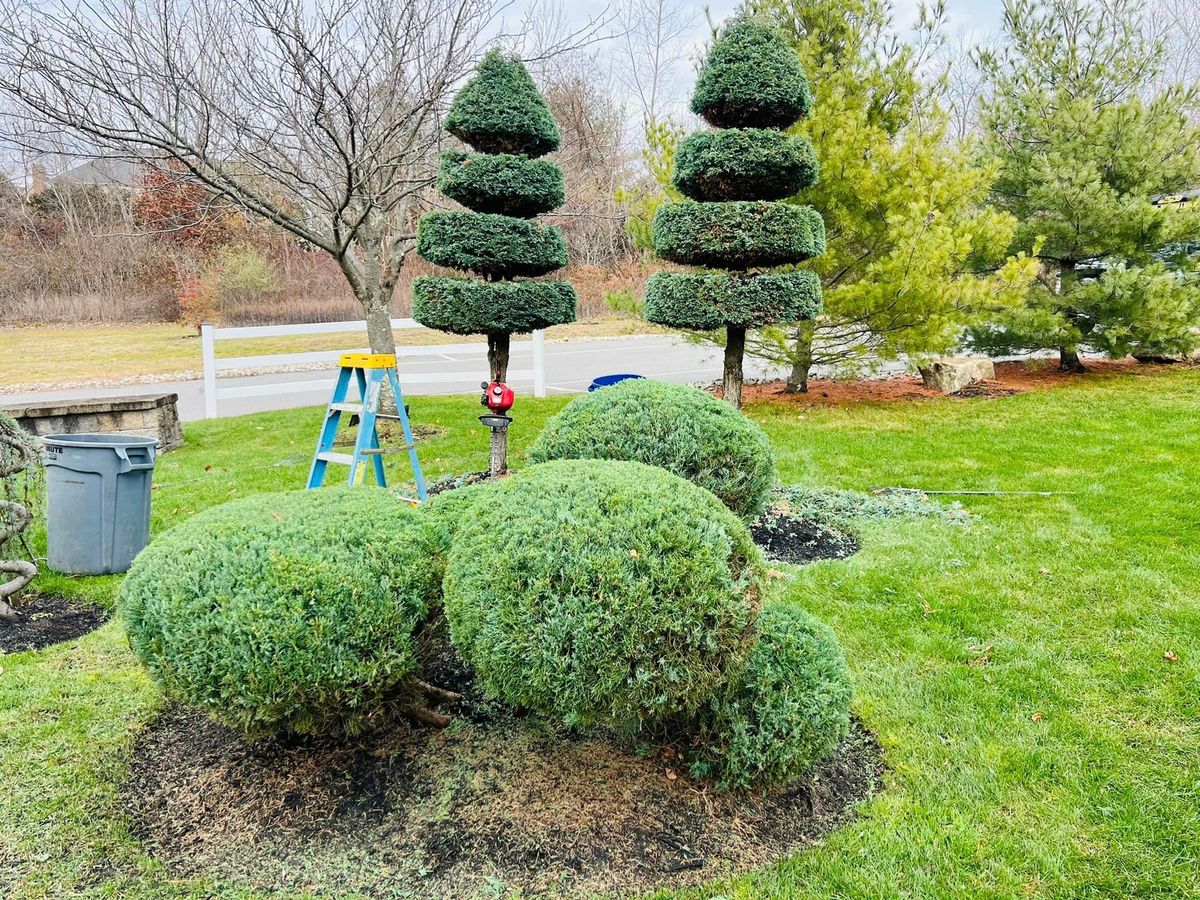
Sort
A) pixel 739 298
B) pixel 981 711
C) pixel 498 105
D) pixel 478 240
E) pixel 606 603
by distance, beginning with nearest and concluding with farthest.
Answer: pixel 606 603 < pixel 981 711 < pixel 498 105 < pixel 478 240 < pixel 739 298

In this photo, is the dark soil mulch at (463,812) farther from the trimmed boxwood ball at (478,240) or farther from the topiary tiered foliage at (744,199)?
the topiary tiered foliage at (744,199)

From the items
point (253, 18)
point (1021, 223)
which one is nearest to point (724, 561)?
point (253, 18)

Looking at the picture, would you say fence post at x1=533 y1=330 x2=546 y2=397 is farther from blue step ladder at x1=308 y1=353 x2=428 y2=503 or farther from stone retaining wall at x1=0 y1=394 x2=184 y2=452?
blue step ladder at x1=308 y1=353 x2=428 y2=503

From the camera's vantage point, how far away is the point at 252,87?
6.24m

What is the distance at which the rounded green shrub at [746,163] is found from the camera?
657 centimetres

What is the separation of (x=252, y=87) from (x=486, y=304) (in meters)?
2.82

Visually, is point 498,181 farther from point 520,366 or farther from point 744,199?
point 520,366

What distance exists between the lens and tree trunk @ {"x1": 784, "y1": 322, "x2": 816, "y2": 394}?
29.3ft

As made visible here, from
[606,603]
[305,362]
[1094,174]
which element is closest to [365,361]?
[606,603]

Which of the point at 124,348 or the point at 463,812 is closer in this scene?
the point at 463,812

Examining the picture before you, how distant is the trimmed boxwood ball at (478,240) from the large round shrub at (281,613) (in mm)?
3960

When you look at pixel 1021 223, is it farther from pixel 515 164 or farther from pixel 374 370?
pixel 374 370

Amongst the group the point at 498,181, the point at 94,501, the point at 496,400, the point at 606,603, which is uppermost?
the point at 498,181

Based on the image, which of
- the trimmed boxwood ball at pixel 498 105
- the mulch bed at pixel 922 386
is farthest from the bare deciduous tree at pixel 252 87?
the mulch bed at pixel 922 386
